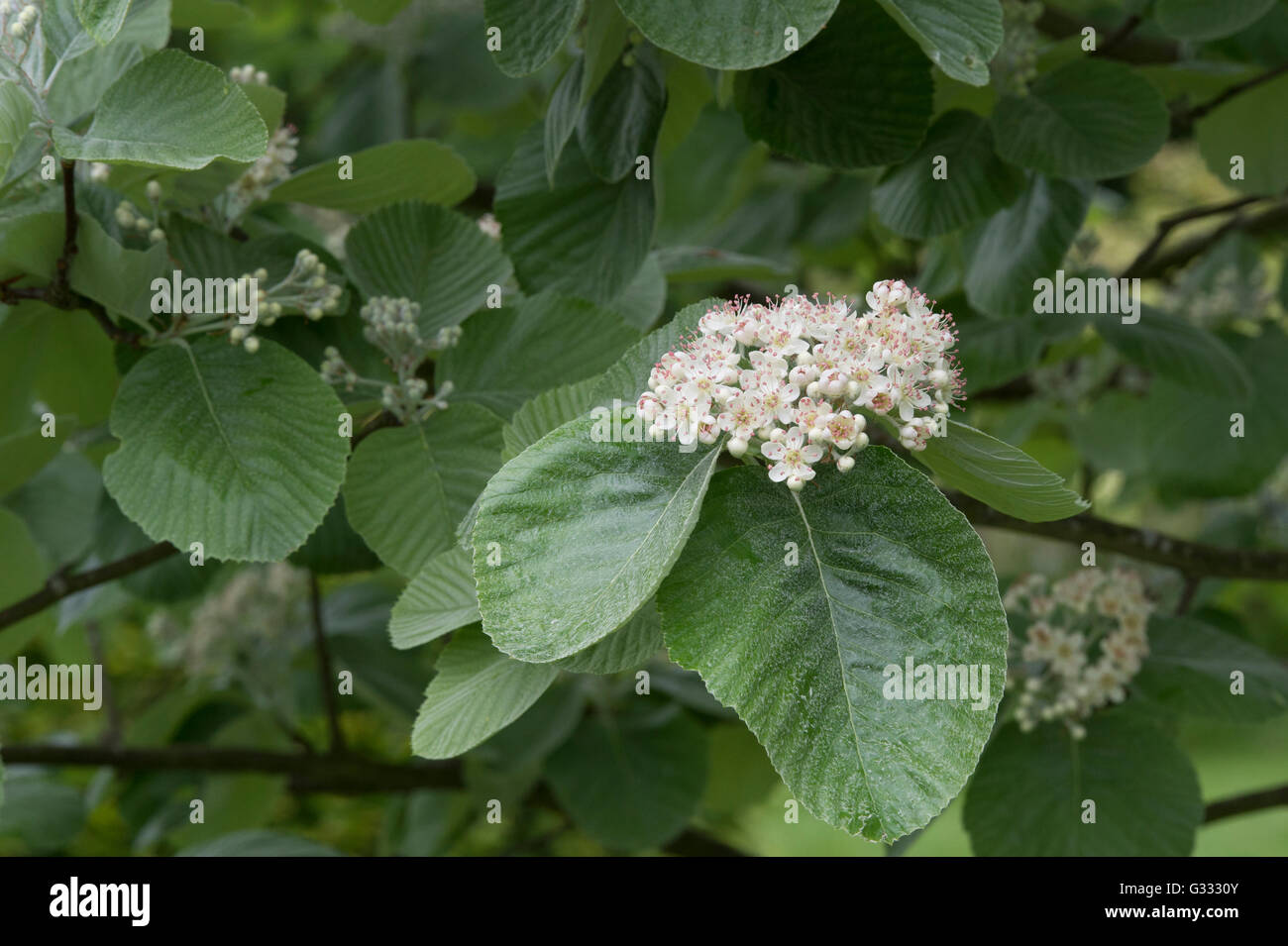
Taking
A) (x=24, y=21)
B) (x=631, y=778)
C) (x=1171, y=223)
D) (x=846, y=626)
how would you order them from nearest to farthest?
1. (x=846, y=626)
2. (x=24, y=21)
3. (x=1171, y=223)
4. (x=631, y=778)

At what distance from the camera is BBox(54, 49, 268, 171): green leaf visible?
0.94 metres

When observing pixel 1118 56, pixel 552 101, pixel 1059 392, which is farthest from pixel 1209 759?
pixel 552 101

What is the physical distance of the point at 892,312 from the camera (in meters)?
0.84

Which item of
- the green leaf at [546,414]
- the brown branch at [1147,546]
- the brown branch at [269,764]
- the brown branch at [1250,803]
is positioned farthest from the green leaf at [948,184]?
the brown branch at [269,764]

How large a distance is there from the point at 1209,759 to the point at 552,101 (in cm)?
578

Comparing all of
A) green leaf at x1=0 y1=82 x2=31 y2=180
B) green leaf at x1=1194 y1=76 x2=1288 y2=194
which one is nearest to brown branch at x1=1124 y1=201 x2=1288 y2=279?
green leaf at x1=1194 y1=76 x2=1288 y2=194

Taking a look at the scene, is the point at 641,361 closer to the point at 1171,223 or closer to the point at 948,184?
the point at 948,184

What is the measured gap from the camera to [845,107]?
3.80ft

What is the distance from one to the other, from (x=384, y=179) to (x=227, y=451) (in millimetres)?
388

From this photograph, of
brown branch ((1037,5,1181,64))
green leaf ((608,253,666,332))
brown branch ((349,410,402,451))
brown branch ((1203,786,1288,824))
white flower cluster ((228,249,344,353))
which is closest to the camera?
white flower cluster ((228,249,344,353))

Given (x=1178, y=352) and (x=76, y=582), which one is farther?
(x=1178, y=352)

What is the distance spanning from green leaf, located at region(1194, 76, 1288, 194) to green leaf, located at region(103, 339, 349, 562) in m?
1.23

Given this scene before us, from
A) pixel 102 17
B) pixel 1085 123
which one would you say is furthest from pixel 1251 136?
pixel 102 17

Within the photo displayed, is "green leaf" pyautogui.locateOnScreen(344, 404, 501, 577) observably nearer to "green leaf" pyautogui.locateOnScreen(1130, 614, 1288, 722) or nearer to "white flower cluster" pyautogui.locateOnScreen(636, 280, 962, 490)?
"white flower cluster" pyautogui.locateOnScreen(636, 280, 962, 490)
